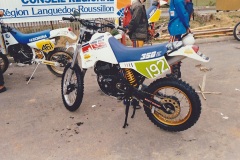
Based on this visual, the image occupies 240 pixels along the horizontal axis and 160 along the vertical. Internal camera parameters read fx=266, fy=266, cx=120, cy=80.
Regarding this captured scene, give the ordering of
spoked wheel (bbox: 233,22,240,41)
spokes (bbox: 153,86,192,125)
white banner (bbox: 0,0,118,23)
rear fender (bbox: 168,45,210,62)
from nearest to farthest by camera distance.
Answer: rear fender (bbox: 168,45,210,62) < spokes (bbox: 153,86,192,125) < white banner (bbox: 0,0,118,23) < spoked wheel (bbox: 233,22,240,41)

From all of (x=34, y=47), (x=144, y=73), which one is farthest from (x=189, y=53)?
(x=34, y=47)

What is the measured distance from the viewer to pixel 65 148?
3350 mm

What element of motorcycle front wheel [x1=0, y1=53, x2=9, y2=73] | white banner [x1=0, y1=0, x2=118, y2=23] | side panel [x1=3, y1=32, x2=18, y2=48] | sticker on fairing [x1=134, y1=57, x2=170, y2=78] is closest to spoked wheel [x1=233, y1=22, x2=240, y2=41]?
white banner [x1=0, y1=0, x2=118, y2=23]

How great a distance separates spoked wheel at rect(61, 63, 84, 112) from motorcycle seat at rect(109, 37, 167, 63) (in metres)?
0.84

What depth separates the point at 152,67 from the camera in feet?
11.1

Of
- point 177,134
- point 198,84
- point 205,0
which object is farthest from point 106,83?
point 205,0

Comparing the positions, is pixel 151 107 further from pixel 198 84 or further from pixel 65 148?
pixel 198 84

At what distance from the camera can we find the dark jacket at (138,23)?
5.07 meters

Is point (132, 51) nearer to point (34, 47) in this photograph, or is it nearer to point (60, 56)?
point (60, 56)

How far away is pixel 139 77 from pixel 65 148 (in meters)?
1.36

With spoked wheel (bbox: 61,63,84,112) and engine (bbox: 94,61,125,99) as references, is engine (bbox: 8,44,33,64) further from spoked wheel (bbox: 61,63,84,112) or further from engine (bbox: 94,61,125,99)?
engine (bbox: 94,61,125,99)

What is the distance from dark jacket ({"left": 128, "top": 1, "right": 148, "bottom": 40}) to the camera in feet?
16.6

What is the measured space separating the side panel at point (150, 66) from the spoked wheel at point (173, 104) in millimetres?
140

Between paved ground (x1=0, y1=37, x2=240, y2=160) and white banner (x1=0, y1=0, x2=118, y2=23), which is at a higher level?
white banner (x1=0, y1=0, x2=118, y2=23)
